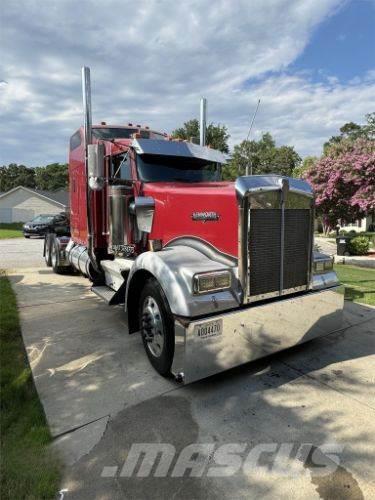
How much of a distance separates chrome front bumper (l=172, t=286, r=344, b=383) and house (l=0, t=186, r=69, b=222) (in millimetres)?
40925

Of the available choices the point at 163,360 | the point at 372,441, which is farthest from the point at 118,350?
the point at 372,441

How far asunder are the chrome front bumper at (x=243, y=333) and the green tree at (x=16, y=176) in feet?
329

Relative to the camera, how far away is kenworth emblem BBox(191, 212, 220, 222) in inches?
152

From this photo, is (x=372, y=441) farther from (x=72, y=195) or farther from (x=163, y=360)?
(x=72, y=195)

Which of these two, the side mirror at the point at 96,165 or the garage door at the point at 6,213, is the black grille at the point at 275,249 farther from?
the garage door at the point at 6,213

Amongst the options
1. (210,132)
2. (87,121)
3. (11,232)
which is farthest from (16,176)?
(87,121)

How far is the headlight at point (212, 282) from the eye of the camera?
3.31 meters

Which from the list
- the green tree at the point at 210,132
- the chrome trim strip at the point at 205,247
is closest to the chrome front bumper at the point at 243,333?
the chrome trim strip at the point at 205,247

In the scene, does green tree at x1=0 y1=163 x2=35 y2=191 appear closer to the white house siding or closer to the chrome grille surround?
the white house siding

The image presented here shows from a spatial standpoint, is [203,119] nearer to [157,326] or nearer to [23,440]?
[157,326]

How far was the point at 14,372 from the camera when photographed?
3.86 m

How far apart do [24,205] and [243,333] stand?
4367 centimetres

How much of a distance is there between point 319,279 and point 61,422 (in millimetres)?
2934

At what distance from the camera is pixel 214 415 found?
123 inches
